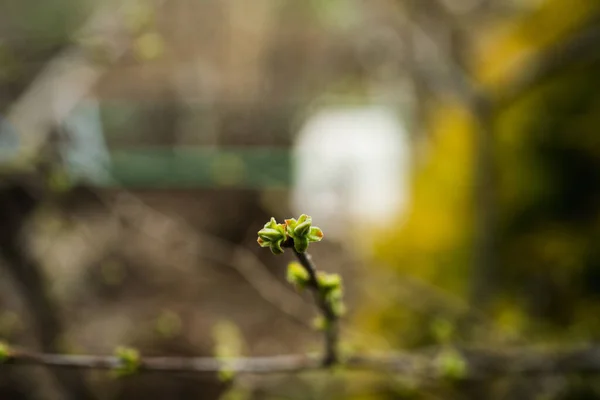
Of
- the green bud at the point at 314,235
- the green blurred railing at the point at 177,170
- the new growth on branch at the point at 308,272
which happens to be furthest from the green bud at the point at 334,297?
the green blurred railing at the point at 177,170

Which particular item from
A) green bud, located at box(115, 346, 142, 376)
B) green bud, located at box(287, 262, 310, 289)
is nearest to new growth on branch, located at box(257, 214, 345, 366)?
green bud, located at box(287, 262, 310, 289)

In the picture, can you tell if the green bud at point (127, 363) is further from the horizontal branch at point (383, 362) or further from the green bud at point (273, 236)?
the green bud at point (273, 236)

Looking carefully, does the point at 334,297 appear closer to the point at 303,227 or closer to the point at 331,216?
the point at 303,227

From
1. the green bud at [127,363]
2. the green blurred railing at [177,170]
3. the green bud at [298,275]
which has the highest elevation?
the green blurred railing at [177,170]

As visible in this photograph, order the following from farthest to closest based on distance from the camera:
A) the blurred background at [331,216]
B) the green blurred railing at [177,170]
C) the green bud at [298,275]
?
1. the green blurred railing at [177,170]
2. the blurred background at [331,216]
3. the green bud at [298,275]

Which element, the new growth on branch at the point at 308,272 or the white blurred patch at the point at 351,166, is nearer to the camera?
the new growth on branch at the point at 308,272

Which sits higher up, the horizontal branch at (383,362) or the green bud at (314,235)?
the horizontal branch at (383,362)

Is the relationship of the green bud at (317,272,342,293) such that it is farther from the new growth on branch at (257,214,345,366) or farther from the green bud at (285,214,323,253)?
the green bud at (285,214,323,253)
